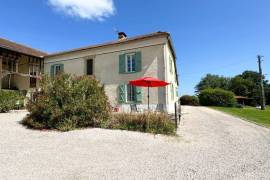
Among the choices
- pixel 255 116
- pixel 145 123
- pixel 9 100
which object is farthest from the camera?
pixel 255 116

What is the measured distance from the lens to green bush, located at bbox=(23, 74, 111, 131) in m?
7.69

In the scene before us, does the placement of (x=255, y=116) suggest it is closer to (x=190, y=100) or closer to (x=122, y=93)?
(x=122, y=93)

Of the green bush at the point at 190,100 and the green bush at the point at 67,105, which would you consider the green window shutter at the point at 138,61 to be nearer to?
the green bush at the point at 67,105

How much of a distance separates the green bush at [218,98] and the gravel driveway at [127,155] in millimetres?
25393

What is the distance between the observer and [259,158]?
15.6 ft

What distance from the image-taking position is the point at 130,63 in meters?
15.3

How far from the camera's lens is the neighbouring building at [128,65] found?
13.9 meters

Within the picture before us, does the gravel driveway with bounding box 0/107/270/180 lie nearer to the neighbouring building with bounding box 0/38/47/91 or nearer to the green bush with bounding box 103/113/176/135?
the green bush with bounding box 103/113/176/135

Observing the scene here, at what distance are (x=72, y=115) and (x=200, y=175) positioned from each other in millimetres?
5593

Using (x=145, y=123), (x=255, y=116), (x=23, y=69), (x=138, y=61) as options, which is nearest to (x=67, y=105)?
(x=145, y=123)

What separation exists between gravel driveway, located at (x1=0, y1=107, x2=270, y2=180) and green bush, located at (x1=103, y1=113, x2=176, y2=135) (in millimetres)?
629

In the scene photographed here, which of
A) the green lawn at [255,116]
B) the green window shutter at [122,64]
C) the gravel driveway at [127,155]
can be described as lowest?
the gravel driveway at [127,155]

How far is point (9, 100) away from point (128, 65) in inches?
349

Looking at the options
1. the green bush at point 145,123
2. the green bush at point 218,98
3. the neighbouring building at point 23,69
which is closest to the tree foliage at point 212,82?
the green bush at point 218,98
